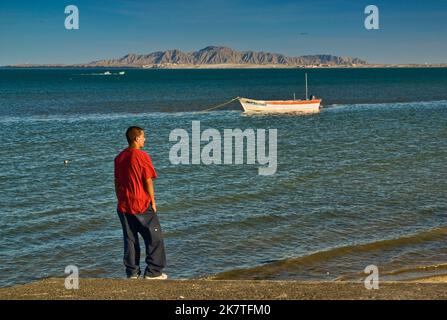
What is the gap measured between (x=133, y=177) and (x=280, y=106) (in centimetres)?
5210

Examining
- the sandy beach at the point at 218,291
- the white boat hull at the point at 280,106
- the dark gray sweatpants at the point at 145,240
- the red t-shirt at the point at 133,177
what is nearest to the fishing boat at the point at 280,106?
the white boat hull at the point at 280,106

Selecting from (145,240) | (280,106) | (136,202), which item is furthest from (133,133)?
(280,106)

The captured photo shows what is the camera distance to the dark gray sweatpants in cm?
926

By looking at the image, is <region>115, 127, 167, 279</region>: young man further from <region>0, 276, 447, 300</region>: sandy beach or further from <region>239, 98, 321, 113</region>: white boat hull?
<region>239, 98, 321, 113</region>: white boat hull

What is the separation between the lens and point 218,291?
27.6ft

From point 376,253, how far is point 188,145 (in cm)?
2372

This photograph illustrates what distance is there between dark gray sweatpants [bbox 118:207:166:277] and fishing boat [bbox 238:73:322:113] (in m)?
51.0

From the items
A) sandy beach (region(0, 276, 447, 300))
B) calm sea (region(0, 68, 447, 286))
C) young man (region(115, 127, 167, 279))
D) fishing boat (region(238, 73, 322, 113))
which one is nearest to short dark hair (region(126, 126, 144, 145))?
young man (region(115, 127, 167, 279))

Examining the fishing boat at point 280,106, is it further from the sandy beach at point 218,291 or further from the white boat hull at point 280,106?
the sandy beach at point 218,291

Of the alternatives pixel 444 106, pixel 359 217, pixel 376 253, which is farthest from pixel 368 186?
pixel 444 106

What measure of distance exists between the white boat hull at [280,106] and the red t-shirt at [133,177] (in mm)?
51220

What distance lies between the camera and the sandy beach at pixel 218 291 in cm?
803
